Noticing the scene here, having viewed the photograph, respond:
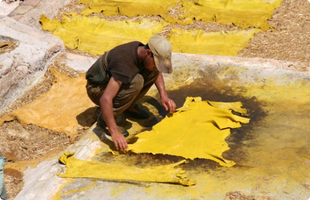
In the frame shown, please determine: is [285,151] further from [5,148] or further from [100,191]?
[5,148]

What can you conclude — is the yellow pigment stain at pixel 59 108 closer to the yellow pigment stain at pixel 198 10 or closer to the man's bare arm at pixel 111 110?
the man's bare arm at pixel 111 110

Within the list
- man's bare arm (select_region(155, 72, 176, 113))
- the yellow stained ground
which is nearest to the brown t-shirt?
man's bare arm (select_region(155, 72, 176, 113))

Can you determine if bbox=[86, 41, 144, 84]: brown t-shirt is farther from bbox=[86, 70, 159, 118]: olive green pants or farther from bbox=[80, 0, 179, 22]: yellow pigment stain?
bbox=[80, 0, 179, 22]: yellow pigment stain

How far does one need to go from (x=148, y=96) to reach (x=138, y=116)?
40cm

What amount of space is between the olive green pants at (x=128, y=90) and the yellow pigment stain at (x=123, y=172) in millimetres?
528

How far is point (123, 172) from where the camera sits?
3.47 metres

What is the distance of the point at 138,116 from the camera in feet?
14.3

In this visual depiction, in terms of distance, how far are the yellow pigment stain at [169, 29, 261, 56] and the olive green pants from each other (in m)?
2.12

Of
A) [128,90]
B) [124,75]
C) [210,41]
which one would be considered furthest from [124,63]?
[210,41]

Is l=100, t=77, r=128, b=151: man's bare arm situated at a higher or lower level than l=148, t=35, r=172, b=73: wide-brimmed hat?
lower

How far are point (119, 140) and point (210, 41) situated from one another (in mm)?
3062

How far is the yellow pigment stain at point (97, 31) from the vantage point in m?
6.38

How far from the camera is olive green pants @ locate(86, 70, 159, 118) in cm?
385

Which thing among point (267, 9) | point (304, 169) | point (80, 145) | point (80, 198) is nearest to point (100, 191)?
point (80, 198)
